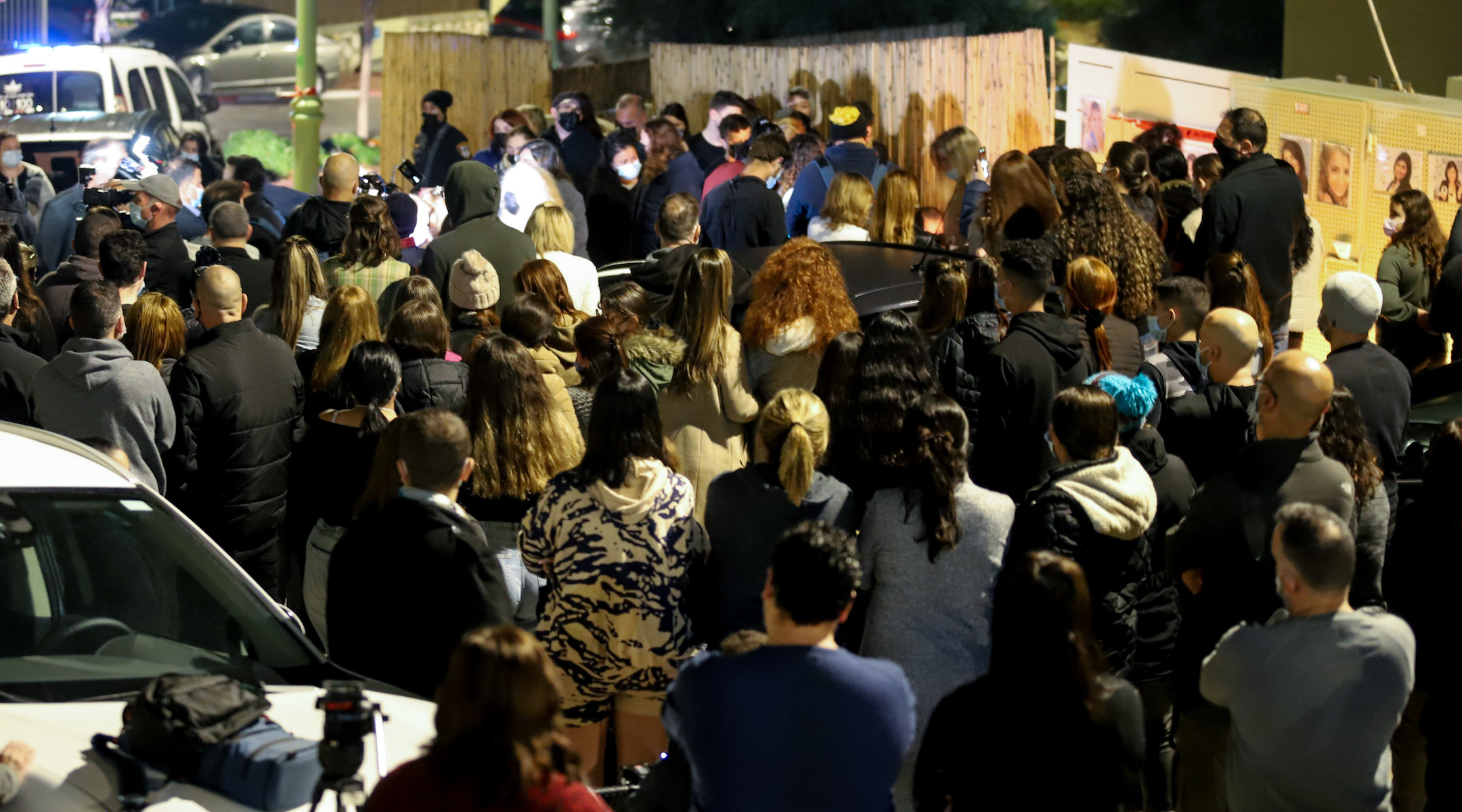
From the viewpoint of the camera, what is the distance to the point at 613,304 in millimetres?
7215

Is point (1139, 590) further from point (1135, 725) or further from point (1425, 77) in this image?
point (1425, 77)

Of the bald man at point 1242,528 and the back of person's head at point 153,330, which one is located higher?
the back of person's head at point 153,330

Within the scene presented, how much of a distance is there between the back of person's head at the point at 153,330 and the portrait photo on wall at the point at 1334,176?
920cm

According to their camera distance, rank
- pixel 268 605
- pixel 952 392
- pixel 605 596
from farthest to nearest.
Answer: pixel 952 392 → pixel 605 596 → pixel 268 605

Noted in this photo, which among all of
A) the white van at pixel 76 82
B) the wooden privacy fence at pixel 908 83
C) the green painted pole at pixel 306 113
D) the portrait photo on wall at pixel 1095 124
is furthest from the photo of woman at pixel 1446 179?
the white van at pixel 76 82

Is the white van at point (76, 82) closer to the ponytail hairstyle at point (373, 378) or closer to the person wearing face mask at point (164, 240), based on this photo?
the person wearing face mask at point (164, 240)

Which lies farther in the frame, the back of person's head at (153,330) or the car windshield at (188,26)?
the car windshield at (188,26)

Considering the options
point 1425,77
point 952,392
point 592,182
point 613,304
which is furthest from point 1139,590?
point 1425,77

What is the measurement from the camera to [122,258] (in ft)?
25.3

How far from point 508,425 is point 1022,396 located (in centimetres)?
216

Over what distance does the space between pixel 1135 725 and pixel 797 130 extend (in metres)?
10.7

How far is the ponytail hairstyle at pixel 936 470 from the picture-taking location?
17.0ft

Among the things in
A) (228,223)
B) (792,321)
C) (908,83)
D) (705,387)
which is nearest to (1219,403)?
(792,321)

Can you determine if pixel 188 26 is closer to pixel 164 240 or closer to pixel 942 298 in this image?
pixel 164 240
